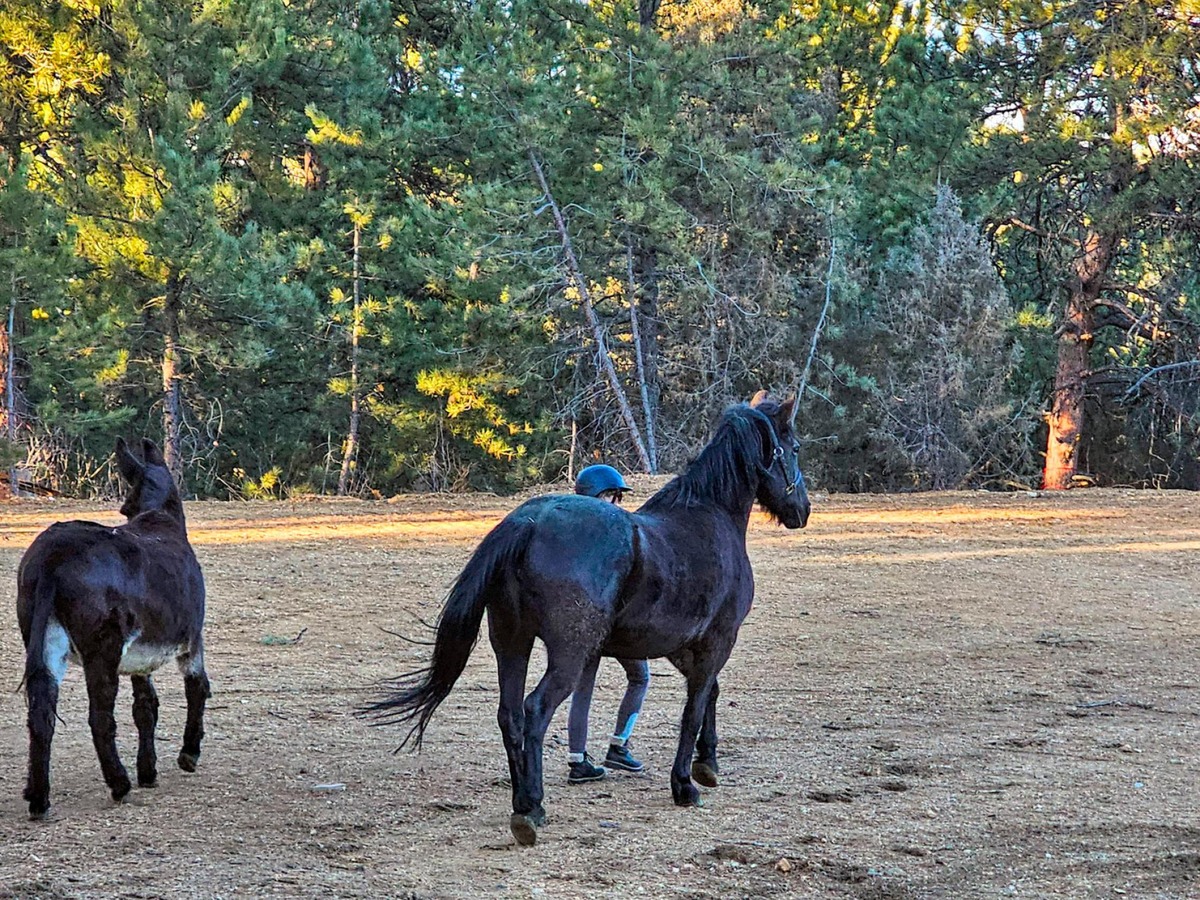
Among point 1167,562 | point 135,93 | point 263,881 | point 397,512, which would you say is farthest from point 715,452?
point 135,93

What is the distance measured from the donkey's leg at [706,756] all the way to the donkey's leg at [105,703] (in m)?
2.62

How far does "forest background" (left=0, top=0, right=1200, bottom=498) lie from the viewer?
2125cm

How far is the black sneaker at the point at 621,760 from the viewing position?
668cm

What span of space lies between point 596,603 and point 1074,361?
20.7 m

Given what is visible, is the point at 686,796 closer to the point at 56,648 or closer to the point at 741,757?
the point at 741,757

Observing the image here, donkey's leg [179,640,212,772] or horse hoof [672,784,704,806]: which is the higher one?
donkey's leg [179,640,212,772]

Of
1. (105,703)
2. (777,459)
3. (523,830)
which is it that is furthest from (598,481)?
(105,703)

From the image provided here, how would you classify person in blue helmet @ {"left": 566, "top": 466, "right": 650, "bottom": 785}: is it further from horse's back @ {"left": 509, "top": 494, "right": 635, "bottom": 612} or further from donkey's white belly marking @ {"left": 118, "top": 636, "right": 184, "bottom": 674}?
donkey's white belly marking @ {"left": 118, "top": 636, "right": 184, "bottom": 674}

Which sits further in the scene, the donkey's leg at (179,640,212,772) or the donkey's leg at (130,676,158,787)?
the donkey's leg at (179,640,212,772)

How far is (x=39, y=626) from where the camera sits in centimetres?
535

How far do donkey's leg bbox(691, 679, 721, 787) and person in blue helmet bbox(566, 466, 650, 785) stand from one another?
0.40 m

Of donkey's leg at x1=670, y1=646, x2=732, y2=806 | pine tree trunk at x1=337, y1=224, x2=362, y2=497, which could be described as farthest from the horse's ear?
pine tree trunk at x1=337, y1=224, x2=362, y2=497

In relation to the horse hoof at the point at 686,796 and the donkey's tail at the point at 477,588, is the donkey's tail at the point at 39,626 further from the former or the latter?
the horse hoof at the point at 686,796

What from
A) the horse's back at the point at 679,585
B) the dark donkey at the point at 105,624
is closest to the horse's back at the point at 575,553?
the horse's back at the point at 679,585
